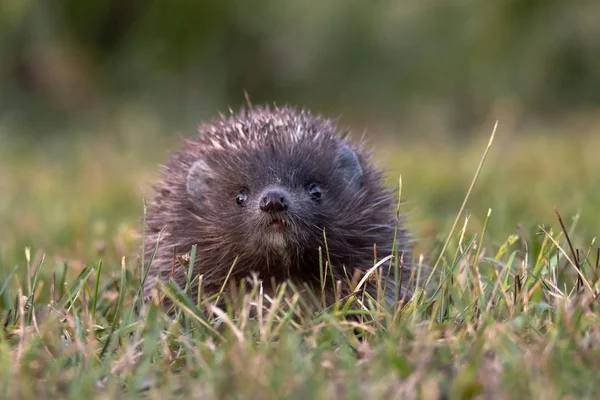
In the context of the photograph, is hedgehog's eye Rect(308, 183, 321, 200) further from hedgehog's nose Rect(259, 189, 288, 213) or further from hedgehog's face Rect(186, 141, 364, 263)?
hedgehog's nose Rect(259, 189, 288, 213)

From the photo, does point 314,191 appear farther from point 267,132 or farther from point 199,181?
point 199,181

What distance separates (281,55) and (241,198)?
12064 millimetres

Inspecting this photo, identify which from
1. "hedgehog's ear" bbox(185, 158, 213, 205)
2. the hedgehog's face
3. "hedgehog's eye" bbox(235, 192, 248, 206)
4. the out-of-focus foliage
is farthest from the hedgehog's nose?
the out-of-focus foliage

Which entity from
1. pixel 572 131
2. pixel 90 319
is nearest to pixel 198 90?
pixel 572 131

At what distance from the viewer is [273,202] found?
4.45m

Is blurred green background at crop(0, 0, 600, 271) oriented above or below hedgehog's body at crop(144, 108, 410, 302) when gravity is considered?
above

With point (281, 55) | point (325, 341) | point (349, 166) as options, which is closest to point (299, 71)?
point (281, 55)

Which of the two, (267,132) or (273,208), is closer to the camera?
(273,208)

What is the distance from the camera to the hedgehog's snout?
4449 millimetres

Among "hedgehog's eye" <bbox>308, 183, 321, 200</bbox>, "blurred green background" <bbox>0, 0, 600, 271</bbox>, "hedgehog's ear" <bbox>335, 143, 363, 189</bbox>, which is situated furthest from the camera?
"blurred green background" <bbox>0, 0, 600, 271</bbox>

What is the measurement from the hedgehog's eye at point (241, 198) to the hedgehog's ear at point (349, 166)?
0.56 meters

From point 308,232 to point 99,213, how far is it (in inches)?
140

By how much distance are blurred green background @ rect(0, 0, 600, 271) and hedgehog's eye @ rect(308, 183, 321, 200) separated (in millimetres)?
6029

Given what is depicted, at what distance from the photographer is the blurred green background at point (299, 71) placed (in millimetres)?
13195
